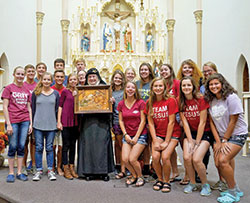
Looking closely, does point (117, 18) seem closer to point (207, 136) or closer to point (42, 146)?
point (42, 146)

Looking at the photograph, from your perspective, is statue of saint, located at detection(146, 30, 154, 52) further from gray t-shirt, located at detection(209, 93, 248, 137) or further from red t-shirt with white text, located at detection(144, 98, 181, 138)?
gray t-shirt, located at detection(209, 93, 248, 137)

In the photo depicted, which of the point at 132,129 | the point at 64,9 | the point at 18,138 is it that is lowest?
the point at 18,138

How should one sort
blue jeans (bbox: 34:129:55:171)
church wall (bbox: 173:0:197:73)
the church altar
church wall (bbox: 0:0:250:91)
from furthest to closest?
church wall (bbox: 173:0:197:73) → the church altar → church wall (bbox: 0:0:250:91) → blue jeans (bbox: 34:129:55:171)

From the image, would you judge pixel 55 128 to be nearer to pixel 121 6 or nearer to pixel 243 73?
pixel 243 73

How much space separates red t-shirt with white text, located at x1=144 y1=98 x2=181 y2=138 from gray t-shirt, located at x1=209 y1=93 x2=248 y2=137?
0.50 metres

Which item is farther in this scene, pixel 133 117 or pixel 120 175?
pixel 120 175

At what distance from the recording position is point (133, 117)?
147 inches

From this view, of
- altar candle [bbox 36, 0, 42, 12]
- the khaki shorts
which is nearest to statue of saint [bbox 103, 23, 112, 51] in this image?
altar candle [bbox 36, 0, 42, 12]

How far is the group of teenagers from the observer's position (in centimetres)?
319

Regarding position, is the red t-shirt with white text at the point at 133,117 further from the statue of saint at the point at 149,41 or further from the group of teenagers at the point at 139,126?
the statue of saint at the point at 149,41

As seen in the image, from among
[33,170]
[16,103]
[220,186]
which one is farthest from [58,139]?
[220,186]

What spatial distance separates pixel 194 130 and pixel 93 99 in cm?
152

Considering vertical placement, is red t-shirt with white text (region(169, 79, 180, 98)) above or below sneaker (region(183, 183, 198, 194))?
above

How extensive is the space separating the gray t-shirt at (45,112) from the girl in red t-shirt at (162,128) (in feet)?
4.87
